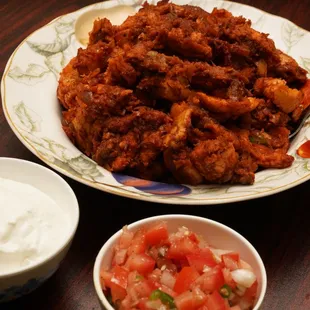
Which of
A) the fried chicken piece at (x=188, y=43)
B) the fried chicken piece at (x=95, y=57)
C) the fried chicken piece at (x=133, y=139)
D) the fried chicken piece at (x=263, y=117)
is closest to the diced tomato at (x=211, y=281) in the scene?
the fried chicken piece at (x=133, y=139)

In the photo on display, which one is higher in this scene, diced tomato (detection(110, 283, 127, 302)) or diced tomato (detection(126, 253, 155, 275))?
diced tomato (detection(126, 253, 155, 275))

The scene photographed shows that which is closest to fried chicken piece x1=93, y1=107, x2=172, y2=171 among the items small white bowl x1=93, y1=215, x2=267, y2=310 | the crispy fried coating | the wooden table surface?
the crispy fried coating

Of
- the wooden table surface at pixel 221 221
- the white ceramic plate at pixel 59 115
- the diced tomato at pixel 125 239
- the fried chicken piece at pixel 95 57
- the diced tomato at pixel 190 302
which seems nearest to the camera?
the diced tomato at pixel 190 302

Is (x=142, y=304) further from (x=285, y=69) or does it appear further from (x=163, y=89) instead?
(x=285, y=69)

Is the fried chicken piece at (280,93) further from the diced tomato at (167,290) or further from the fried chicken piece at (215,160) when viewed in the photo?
the diced tomato at (167,290)

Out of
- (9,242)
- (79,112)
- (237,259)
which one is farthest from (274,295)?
(79,112)

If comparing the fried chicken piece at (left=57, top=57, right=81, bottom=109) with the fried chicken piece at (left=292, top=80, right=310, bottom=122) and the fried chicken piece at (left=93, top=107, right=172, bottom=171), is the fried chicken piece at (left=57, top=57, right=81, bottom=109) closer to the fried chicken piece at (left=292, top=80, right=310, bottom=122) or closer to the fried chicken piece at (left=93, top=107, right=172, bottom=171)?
the fried chicken piece at (left=93, top=107, right=172, bottom=171)
